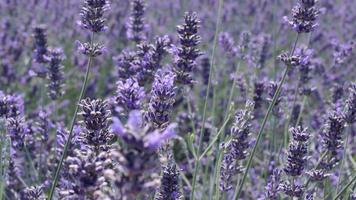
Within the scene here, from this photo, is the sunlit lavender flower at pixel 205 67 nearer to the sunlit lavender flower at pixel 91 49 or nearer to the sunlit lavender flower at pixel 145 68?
the sunlit lavender flower at pixel 145 68

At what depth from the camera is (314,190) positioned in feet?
10.2

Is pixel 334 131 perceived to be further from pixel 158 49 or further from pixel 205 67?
pixel 205 67

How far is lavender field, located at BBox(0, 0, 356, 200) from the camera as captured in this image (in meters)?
1.85

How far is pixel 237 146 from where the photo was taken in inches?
109

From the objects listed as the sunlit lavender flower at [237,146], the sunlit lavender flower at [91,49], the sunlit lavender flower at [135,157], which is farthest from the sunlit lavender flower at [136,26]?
the sunlit lavender flower at [135,157]

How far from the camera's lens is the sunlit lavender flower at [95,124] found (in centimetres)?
216

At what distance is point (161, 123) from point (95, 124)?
27 cm

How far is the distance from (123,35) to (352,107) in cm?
516

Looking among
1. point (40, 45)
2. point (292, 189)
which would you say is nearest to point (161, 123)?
point (292, 189)

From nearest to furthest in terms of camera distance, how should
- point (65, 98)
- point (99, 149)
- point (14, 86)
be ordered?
1. point (99, 149)
2. point (14, 86)
3. point (65, 98)

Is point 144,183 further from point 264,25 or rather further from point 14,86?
point 264,25

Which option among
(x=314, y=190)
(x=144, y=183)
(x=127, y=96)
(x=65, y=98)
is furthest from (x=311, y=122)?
(x=144, y=183)

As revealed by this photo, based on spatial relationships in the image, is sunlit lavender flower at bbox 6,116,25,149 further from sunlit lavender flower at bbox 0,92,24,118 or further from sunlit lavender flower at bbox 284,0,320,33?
sunlit lavender flower at bbox 284,0,320,33

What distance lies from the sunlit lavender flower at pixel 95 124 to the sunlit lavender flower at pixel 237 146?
64 cm
